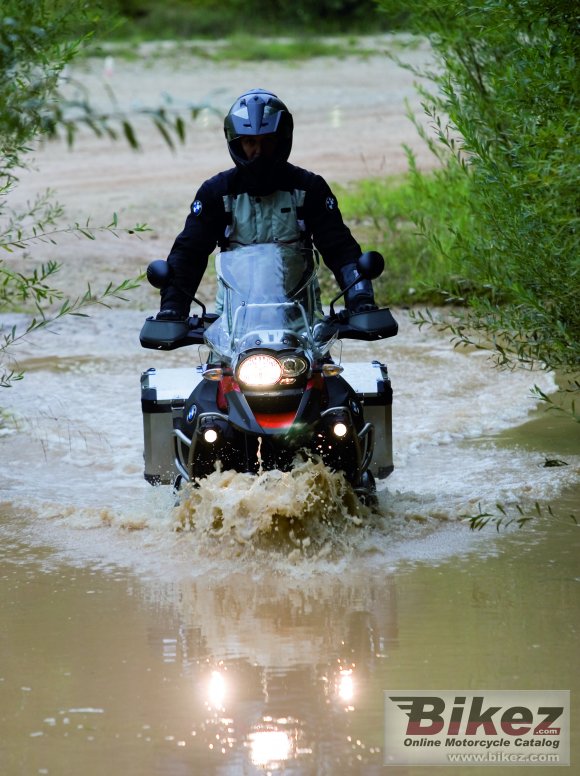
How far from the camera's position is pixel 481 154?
24.9 feet

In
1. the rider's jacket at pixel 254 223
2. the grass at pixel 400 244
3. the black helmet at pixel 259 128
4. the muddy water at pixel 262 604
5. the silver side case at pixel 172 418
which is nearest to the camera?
the muddy water at pixel 262 604

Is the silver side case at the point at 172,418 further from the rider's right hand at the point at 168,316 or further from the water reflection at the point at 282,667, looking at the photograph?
the water reflection at the point at 282,667

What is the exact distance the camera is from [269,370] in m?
5.87

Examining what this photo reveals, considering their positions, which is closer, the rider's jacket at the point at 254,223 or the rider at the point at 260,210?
the rider at the point at 260,210

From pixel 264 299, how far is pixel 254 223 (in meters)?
0.45

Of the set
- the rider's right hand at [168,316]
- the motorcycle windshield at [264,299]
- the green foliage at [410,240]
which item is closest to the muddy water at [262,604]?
the motorcycle windshield at [264,299]

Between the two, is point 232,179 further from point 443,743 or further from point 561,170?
point 443,743

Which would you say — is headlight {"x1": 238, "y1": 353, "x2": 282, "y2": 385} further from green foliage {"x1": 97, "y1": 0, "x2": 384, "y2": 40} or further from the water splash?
green foliage {"x1": 97, "y1": 0, "x2": 384, "y2": 40}

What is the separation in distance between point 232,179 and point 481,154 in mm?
1796

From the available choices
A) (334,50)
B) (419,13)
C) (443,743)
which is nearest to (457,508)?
(443,743)

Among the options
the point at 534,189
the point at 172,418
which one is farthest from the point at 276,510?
the point at 534,189

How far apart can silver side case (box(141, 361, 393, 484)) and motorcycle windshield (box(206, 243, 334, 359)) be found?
1.90ft

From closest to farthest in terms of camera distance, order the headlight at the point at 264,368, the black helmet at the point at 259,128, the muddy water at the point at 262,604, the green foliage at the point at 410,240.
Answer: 1. the muddy water at the point at 262,604
2. the headlight at the point at 264,368
3. the black helmet at the point at 259,128
4. the green foliage at the point at 410,240

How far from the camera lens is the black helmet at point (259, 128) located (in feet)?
20.3
